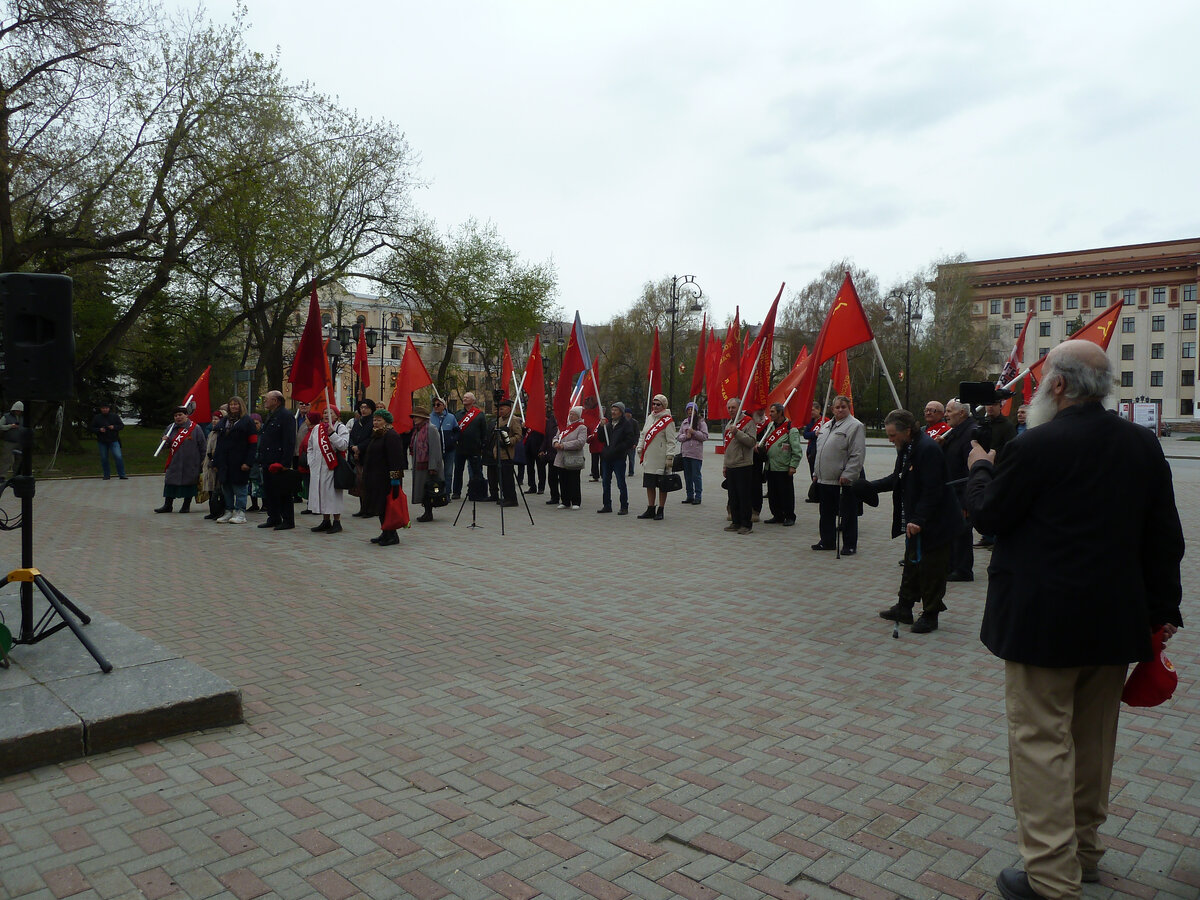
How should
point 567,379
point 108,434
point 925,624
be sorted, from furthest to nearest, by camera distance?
point 108,434
point 567,379
point 925,624

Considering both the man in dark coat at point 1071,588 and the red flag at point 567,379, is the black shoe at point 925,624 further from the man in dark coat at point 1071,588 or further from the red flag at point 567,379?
the red flag at point 567,379

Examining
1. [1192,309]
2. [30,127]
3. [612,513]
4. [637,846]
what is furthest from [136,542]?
[1192,309]

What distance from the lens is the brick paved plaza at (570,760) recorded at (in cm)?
339

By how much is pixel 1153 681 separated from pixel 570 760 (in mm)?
2534

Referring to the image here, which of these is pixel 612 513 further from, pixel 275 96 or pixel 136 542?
pixel 275 96

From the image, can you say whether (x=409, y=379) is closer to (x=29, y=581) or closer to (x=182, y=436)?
(x=182, y=436)

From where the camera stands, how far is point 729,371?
51.3ft

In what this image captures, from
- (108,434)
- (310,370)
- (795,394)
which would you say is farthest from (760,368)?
(108,434)

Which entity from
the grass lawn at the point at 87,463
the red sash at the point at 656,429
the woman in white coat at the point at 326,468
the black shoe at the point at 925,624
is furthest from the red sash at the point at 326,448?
the grass lawn at the point at 87,463

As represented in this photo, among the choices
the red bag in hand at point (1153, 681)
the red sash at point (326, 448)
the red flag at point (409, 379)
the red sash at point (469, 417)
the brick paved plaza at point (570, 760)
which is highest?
the red flag at point (409, 379)

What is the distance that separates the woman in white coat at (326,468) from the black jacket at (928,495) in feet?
26.2

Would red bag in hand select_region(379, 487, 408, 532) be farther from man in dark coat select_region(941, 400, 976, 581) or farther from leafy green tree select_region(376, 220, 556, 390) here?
leafy green tree select_region(376, 220, 556, 390)

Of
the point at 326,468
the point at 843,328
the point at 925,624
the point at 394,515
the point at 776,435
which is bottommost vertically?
the point at 925,624

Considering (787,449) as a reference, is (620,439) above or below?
above
